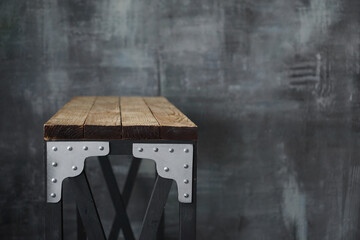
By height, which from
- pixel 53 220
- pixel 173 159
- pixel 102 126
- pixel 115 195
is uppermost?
pixel 102 126

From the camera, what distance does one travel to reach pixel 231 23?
91.7 inches

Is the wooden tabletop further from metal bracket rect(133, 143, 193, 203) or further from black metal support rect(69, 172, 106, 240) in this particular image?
black metal support rect(69, 172, 106, 240)

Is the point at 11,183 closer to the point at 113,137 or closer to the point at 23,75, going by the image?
the point at 23,75

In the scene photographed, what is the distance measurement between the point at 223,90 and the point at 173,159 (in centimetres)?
119

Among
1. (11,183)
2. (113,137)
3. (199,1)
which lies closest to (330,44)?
(199,1)

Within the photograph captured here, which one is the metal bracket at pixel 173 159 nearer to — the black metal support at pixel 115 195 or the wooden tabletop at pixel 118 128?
the wooden tabletop at pixel 118 128

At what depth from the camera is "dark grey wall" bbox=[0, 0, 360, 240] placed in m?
2.26

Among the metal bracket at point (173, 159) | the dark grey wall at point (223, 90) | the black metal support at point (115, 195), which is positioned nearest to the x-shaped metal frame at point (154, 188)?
the metal bracket at point (173, 159)

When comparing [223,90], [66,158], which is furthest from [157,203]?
[223,90]

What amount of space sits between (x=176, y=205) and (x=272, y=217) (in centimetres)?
59

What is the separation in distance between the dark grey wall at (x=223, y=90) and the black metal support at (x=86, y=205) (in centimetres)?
111

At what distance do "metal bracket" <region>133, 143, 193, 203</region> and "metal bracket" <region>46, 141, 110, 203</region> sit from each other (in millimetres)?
112

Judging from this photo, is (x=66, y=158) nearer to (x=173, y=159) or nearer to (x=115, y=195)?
(x=173, y=159)

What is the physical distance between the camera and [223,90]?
2354 mm
